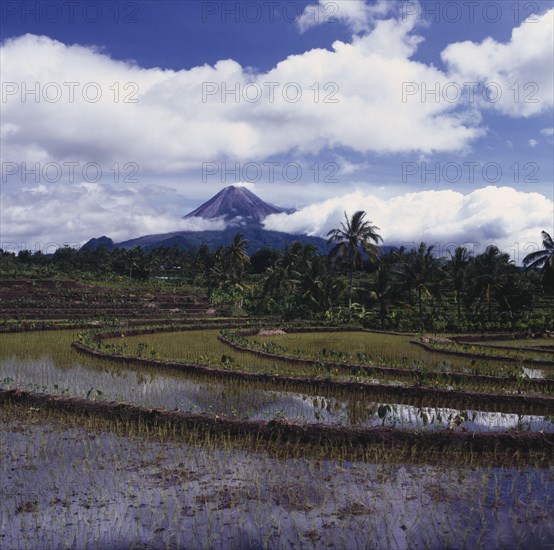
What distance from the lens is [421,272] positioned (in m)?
36.0

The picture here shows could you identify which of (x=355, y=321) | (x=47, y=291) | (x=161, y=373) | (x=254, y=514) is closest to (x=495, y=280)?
(x=355, y=321)

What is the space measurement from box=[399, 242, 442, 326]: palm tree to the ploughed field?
21.4m

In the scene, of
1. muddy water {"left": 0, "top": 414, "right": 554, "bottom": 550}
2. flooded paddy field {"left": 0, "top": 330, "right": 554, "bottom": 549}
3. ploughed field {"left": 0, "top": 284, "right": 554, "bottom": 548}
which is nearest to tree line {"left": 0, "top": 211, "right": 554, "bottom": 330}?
ploughed field {"left": 0, "top": 284, "right": 554, "bottom": 548}

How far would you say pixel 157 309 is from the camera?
41156mm

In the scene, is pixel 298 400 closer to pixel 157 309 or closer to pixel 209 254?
pixel 157 309

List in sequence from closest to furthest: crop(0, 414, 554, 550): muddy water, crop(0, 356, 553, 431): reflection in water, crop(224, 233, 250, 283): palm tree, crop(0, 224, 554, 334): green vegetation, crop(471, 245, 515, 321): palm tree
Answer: crop(0, 414, 554, 550): muddy water, crop(0, 356, 553, 431): reflection in water, crop(0, 224, 554, 334): green vegetation, crop(471, 245, 515, 321): palm tree, crop(224, 233, 250, 283): palm tree

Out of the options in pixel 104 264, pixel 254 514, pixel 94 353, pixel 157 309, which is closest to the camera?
pixel 254 514

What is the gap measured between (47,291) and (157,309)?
41.0 feet

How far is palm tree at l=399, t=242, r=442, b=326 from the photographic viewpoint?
3600cm

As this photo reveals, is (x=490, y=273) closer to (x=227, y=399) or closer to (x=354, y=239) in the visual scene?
(x=354, y=239)

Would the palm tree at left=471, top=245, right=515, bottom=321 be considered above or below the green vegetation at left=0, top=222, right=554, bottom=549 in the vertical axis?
above

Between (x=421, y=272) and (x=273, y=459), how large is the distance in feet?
Answer: 98.9

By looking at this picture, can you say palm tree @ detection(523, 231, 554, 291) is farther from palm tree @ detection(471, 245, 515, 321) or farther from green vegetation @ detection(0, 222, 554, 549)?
green vegetation @ detection(0, 222, 554, 549)

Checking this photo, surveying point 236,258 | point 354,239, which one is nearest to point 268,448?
point 354,239
